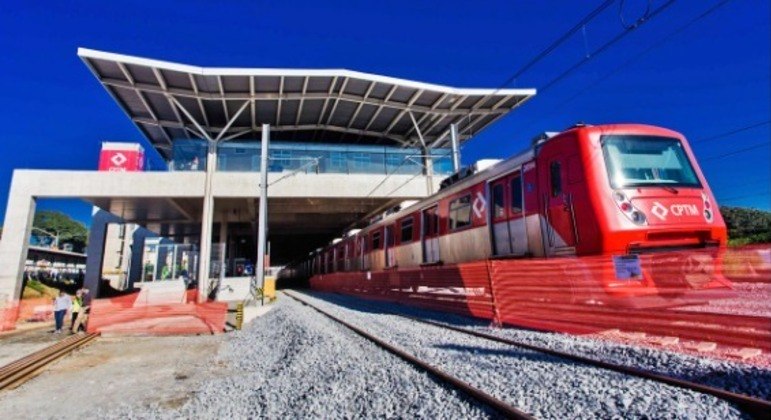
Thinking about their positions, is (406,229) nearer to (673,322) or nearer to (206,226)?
(673,322)

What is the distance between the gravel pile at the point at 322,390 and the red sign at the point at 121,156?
25.3m

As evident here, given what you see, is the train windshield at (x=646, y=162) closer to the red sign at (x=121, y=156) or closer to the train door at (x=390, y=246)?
the train door at (x=390, y=246)

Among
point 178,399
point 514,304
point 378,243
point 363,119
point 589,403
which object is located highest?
point 363,119

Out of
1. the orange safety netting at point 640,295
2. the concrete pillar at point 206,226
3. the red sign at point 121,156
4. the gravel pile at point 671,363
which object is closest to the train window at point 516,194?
the orange safety netting at point 640,295

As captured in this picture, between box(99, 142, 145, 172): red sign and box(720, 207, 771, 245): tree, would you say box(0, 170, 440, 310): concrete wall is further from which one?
box(720, 207, 771, 245): tree

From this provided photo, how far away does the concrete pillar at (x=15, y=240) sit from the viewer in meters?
Result: 21.2

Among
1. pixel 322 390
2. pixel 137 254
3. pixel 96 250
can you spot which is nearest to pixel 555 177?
pixel 322 390

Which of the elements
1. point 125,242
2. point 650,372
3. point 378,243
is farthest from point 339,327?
point 125,242

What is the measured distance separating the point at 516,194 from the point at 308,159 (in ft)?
60.1

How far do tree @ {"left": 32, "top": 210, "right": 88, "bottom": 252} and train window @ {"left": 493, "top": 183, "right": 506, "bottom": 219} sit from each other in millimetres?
93330

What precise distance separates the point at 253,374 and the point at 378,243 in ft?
41.2

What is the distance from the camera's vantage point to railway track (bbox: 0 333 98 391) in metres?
7.57

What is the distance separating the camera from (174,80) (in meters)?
24.8

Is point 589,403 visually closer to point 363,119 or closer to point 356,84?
point 356,84
